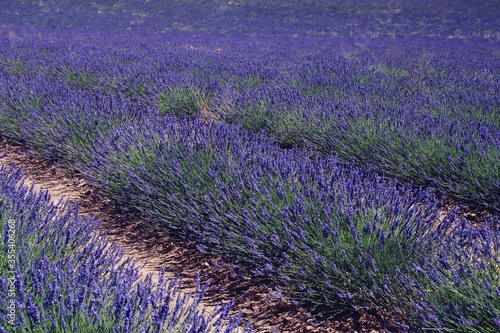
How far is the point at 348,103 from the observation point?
4.74 meters

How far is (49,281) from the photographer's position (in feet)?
5.57

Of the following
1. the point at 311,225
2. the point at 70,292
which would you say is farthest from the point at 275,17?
the point at 70,292

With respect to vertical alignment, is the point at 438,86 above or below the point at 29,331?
below

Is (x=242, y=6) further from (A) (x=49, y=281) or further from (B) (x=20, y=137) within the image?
(A) (x=49, y=281)

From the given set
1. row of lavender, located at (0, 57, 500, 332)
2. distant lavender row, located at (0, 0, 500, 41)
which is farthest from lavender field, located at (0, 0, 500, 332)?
distant lavender row, located at (0, 0, 500, 41)

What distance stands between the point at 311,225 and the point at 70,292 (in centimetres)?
116

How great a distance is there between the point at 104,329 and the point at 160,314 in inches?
7.4

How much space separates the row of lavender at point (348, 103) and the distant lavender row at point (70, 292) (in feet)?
7.57

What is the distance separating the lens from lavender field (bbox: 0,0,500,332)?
6.09ft

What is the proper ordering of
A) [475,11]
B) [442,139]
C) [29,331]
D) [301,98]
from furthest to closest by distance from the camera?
[475,11] → [301,98] → [442,139] → [29,331]

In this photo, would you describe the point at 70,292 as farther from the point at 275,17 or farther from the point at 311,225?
the point at 275,17

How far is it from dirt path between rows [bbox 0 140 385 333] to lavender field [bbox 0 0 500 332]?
74 mm

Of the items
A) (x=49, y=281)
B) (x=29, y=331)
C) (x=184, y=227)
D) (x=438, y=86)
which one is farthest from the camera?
(x=438, y=86)

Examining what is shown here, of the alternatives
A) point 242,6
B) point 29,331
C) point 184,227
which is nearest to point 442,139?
point 184,227
